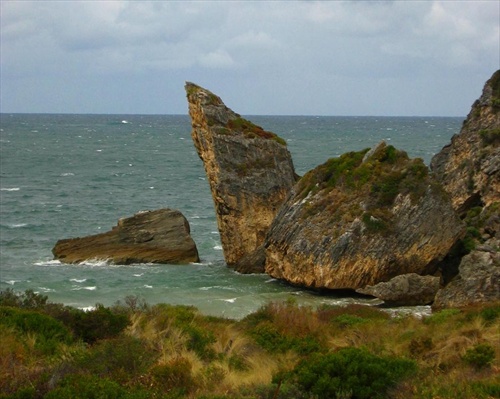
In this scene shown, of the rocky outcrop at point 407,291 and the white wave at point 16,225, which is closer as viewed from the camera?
the rocky outcrop at point 407,291

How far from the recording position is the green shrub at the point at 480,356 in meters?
13.8

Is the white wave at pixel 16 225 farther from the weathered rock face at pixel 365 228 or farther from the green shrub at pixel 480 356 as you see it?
the green shrub at pixel 480 356

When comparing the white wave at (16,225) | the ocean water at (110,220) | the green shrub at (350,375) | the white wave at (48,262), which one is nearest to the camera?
the green shrub at (350,375)

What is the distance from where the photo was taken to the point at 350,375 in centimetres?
1191

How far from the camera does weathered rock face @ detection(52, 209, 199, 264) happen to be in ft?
130

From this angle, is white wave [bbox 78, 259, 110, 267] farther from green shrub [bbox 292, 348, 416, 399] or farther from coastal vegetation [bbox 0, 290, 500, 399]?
green shrub [bbox 292, 348, 416, 399]

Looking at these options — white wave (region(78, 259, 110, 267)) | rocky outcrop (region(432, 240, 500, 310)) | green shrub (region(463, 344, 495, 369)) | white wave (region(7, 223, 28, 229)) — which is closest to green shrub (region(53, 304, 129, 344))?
green shrub (region(463, 344, 495, 369))

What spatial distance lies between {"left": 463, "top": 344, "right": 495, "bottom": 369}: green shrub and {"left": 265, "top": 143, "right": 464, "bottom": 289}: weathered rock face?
16.2 m

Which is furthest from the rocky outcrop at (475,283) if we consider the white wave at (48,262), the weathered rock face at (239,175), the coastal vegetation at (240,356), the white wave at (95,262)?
the white wave at (48,262)

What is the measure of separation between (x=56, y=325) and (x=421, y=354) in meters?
6.84

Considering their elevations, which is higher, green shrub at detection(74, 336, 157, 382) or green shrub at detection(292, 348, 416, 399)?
green shrub at detection(292, 348, 416, 399)

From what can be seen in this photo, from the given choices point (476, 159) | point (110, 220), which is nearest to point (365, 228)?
point (476, 159)

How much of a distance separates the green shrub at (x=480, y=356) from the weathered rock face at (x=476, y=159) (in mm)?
22031

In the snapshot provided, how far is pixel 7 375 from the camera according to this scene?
37.6 feet
